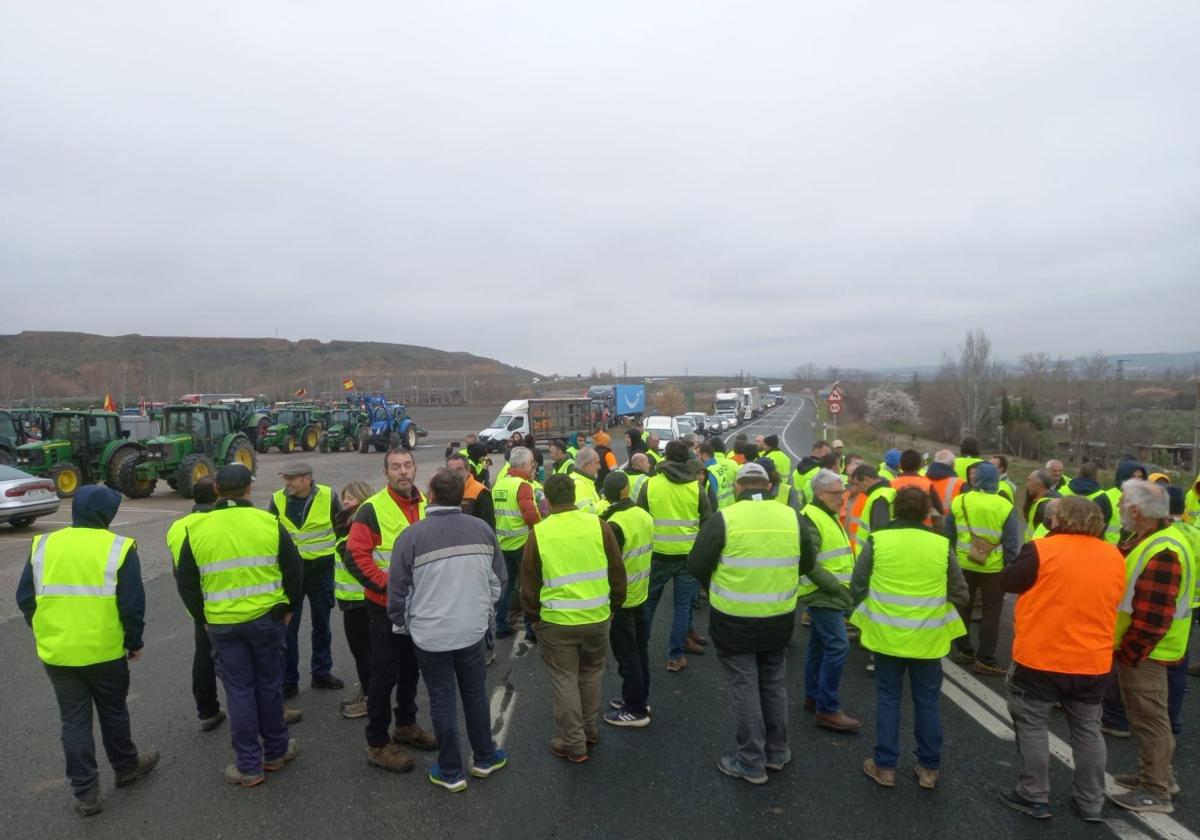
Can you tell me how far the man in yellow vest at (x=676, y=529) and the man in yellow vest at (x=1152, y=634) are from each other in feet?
9.27

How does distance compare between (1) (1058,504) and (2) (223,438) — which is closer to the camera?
(1) (1058,504)

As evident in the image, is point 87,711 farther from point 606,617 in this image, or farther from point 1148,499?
point 1148,499

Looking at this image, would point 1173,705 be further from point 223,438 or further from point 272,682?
point 223,438

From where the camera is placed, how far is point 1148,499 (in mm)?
3818

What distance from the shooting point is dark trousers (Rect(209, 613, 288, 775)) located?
3934mm

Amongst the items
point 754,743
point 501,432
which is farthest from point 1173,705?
point 501,432

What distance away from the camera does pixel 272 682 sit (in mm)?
4105

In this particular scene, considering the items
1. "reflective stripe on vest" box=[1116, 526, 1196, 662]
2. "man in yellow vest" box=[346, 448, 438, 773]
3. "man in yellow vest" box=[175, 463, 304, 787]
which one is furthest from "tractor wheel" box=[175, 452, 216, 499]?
"reflective stripe on vest" box=[1116, 526, 1196, 662]

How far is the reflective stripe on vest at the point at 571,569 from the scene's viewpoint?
4.03 m

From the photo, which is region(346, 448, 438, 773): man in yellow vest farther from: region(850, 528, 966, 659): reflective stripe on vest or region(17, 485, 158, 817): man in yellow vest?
region(850, 528, 966, 659): reflective stripe on vest

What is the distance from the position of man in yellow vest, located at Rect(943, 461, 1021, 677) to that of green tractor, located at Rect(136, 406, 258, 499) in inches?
613

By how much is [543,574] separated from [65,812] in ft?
9.60

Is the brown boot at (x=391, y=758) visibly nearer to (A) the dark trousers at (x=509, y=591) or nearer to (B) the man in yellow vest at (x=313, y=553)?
(B) the man in yellow vest at (x=313, y=553)

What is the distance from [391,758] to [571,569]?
5.28 feet
